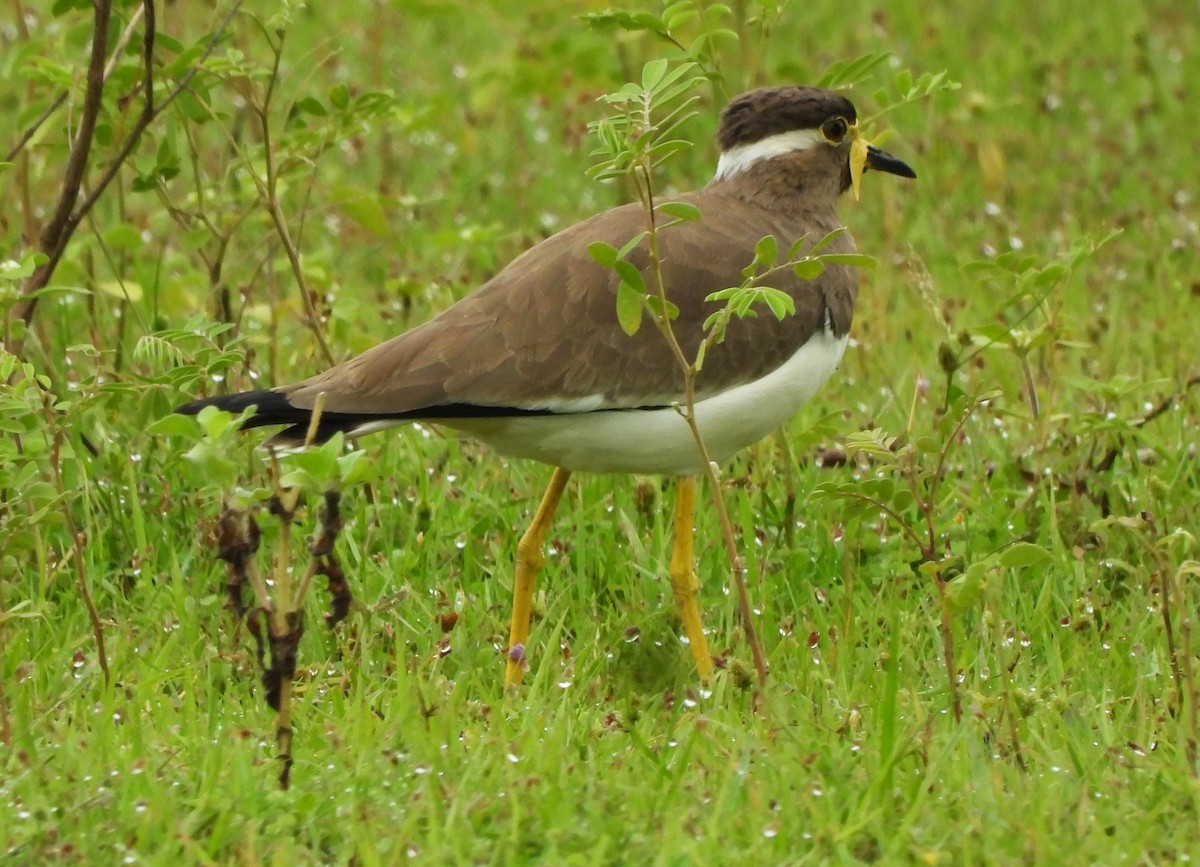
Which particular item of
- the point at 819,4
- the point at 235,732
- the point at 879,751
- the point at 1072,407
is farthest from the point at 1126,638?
the point at 819,4

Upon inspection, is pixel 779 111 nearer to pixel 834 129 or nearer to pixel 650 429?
pixel 834 129

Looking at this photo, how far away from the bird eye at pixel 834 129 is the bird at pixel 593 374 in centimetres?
45

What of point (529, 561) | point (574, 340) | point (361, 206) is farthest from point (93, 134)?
point (529, 561)

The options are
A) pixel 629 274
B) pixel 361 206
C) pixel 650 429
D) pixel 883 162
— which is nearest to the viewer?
pixel 629 274

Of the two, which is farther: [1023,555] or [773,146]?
[773,146]

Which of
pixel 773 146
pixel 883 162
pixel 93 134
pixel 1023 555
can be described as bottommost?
pixel 1023 555

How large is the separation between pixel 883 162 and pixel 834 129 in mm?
225

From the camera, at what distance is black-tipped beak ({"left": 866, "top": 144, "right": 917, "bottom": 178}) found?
5520mm

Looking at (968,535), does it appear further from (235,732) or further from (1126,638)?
(235,732)

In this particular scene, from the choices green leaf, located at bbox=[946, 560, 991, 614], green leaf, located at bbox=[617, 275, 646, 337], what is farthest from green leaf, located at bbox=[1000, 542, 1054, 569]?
green leaf, located at bbox=[617, 275, 646, 337]

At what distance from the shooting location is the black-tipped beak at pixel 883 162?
18.1ft

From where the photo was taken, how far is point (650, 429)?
475 centimetres

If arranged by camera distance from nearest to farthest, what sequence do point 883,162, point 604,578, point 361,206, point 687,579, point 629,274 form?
point 629,274, point 687,579, point 604,578, point 883,162, point 361,206

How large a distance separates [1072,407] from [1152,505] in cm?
119
